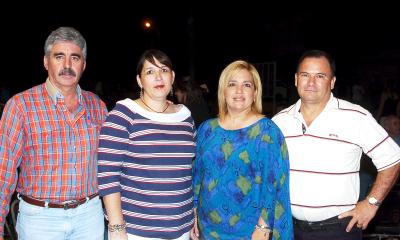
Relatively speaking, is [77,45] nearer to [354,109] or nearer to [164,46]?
[354,109]

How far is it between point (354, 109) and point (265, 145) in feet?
2.74

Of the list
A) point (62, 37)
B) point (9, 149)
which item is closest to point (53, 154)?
point (9, 149)

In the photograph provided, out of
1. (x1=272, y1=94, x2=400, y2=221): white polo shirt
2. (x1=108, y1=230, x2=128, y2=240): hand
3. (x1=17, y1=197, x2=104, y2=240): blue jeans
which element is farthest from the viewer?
(x1=272, y1=94, x2=400, y2=221): white polo shirt

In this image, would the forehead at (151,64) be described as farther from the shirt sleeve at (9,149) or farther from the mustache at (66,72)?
the shirt sleeve at (9,149)

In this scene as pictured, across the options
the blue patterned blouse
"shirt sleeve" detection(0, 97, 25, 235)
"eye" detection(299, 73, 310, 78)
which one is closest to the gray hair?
"shirt sleeve" detection(0, 97, 25, 235)

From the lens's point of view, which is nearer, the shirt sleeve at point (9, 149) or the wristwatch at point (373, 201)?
the shirt sleeve at point (9, 149)

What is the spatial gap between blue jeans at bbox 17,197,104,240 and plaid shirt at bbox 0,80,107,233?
9cm

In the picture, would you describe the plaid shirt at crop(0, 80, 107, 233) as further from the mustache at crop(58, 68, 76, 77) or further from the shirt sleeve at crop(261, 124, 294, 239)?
the shirt sleeve at crop(261, 124, 294, 239)

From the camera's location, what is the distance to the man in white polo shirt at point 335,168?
9.71 ft

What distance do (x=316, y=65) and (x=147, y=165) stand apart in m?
1.60

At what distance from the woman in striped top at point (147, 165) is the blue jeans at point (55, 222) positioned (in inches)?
13.6

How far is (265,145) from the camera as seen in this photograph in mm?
2789

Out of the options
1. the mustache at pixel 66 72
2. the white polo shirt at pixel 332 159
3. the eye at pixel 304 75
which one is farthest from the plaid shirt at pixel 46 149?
the eye at pixel 304 75

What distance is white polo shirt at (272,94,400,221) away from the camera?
2957 mm
